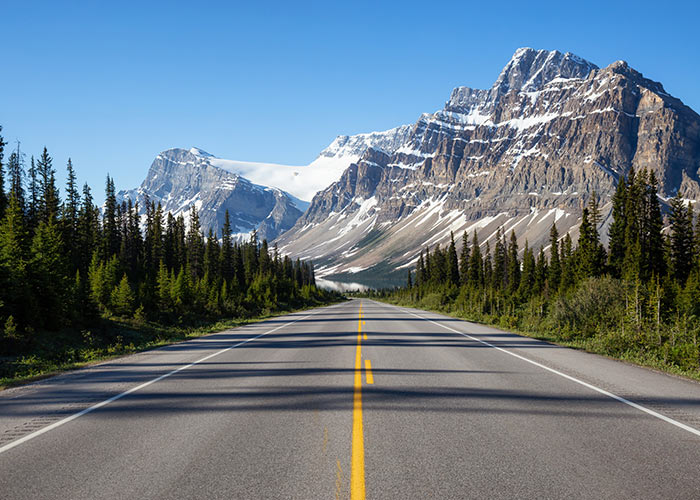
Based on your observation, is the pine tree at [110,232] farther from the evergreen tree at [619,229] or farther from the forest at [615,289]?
the evergreen tree at [619,229]

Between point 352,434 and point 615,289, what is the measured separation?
2207 centimetres

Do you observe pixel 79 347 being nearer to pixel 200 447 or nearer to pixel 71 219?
pixel 200 447

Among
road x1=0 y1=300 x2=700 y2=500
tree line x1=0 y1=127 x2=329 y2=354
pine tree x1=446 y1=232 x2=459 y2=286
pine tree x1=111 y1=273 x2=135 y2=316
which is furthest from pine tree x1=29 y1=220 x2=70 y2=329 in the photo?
pine tree x1=446 y1=232 x2=459 y2=286

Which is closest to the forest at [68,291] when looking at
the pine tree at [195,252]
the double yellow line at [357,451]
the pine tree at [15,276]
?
the pine tree at [15,276]

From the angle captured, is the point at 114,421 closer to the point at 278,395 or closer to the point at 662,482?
the point at 278,395

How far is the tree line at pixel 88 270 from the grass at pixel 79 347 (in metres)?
0.62

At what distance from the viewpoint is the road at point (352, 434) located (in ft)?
14.2

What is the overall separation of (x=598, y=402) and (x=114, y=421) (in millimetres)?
7291

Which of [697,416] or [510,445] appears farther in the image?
[697,416]

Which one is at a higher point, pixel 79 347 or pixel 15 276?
pixel 15 276

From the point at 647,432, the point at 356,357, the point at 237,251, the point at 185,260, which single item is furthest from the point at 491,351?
the point at 237,251

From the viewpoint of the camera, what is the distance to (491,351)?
14117 mm

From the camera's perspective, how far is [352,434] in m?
5.74

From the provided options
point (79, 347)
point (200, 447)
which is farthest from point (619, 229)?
point (200, 447)
